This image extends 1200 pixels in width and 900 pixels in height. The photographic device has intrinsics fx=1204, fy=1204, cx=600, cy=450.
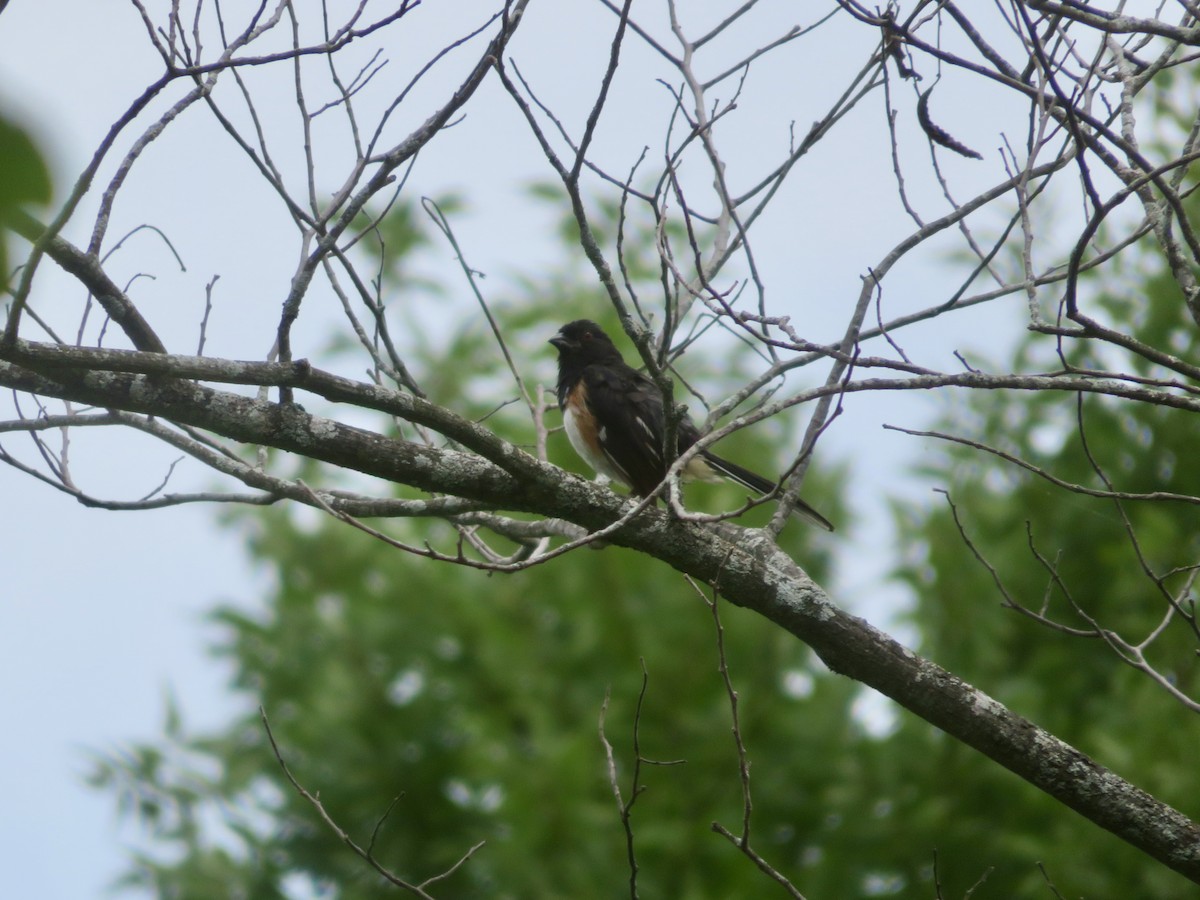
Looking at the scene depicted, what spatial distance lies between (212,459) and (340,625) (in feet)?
21.4

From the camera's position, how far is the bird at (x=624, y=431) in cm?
550

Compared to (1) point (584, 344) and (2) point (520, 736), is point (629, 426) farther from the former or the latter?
(2) point (520, 736)

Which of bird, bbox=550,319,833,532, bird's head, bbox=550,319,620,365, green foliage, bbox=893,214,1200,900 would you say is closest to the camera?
bird, bbox=550,319,833,532

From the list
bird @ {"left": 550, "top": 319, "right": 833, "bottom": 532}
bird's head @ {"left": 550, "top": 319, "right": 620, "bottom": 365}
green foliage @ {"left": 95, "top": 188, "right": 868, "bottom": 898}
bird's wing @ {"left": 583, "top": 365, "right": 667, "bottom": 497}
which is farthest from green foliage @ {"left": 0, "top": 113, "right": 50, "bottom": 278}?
green foliage @ {"left": 95, "top": 188, "right": 868, "bottom": 898}

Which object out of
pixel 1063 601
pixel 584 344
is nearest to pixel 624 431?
pixel 584 344

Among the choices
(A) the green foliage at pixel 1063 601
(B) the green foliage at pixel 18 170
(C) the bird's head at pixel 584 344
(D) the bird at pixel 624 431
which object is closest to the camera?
(B) the green foliage at pixel 18 170

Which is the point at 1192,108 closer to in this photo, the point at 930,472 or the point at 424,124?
the point at 930,472

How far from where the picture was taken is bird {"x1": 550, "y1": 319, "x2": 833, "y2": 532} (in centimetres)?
550

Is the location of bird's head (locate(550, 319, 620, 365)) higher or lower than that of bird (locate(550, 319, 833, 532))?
higher

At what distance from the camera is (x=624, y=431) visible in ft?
18.5

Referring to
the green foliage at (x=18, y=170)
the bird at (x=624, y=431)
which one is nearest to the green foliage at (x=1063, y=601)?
the bird at (x=624, y=431)

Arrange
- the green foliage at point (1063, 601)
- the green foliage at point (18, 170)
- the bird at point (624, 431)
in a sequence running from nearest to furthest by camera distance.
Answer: the green foliage at point (18, 170), the bird at point (624, 431), the green foliage at point (1063, 601)

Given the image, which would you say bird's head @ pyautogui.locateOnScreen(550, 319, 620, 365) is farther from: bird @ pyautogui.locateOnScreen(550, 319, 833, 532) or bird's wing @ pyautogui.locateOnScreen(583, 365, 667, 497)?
bird's wing @ pyautogui.locateOnScreen(583, 365, 667, 497)

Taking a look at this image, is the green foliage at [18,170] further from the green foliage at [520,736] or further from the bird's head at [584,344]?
the green foliage at [520,736]
